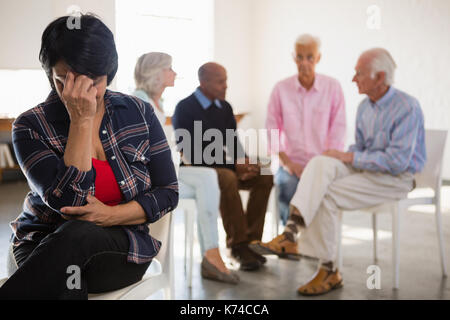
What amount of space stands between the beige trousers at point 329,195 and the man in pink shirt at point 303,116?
1.19 ft

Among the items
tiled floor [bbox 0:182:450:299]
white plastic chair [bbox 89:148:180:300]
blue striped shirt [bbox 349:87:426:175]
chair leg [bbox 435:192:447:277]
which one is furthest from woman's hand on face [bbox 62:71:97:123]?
chair leg [bbox 435:192:447:277]

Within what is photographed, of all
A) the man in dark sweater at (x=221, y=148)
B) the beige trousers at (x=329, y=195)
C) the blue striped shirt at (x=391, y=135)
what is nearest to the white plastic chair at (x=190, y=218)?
the man in dark sweater at (x=221, y=148)

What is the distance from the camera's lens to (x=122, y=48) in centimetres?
249

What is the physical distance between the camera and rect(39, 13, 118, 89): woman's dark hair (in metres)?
1.01

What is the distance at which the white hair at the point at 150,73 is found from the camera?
→ 6.63 feet

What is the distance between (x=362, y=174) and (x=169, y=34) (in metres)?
1.27

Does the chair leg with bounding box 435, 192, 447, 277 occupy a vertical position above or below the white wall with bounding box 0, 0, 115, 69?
below

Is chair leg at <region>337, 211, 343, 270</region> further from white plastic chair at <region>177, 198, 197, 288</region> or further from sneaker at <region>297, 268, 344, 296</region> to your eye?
white plastic chair at <region>177, 198, 197, 288</region>

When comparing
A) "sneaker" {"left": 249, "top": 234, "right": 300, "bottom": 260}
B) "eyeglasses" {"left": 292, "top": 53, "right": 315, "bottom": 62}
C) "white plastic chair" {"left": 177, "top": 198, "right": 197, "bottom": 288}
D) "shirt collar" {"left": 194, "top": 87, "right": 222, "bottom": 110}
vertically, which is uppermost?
"eyeglasses" {"left": 292, "top": 53, "right": 315, "bottom": 62}

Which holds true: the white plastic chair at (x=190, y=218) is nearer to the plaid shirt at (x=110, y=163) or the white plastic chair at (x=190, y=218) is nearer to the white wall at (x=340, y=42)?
the plaid shirt at (x=110, y=163)

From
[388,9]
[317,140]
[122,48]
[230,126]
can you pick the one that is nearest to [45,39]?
[230,126]

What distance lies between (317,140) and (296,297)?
0.84 metres

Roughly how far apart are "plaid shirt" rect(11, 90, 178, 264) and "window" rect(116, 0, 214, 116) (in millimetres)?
973
